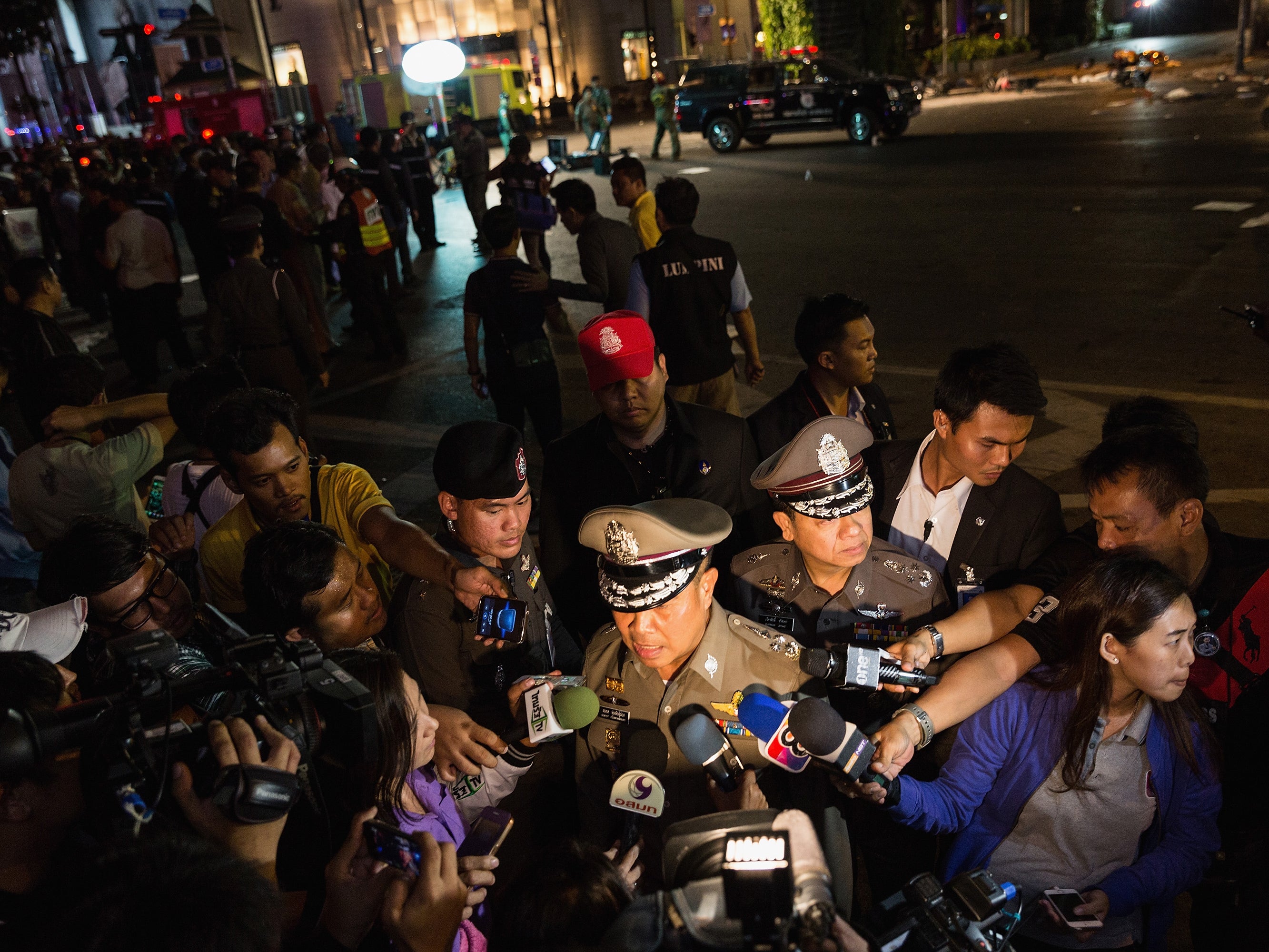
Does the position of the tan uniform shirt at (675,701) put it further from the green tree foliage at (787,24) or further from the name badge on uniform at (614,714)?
the green tree foliage at (787,24)

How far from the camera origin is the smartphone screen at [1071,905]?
7.85 ft

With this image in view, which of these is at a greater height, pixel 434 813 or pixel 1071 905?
pixel 434 813

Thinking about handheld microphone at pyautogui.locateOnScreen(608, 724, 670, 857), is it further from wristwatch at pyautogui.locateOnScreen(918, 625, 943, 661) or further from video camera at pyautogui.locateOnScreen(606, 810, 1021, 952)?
wristwatch at pyautogui.locateOnScreen(918, 625, 943, 661)

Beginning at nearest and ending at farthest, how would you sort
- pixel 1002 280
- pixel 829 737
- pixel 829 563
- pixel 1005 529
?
1. pixel 829 737
2. pixel 829 563
3. pixel 1005 529
4. pixel 1002 280

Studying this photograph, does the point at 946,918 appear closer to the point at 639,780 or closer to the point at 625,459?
the point at 639,780

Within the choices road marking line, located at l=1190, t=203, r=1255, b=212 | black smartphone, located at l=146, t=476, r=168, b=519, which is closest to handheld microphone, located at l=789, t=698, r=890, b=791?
black smartphone, located at l=146, t=476, r=168, b=519

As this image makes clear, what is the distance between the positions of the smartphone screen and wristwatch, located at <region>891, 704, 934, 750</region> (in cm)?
47

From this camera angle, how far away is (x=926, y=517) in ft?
11.4

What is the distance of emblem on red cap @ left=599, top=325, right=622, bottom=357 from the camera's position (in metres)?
3.71

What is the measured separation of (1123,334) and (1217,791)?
773 cm

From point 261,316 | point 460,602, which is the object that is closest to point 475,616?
point 460,602

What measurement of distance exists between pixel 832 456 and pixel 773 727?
1.01 meters

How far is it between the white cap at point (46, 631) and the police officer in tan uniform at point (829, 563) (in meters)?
2.09

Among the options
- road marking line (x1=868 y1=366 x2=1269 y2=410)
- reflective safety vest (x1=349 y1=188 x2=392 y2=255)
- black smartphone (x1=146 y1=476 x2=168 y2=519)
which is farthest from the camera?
reflective safety vest (x1=349 y1=188 x2=392 y2=255)
